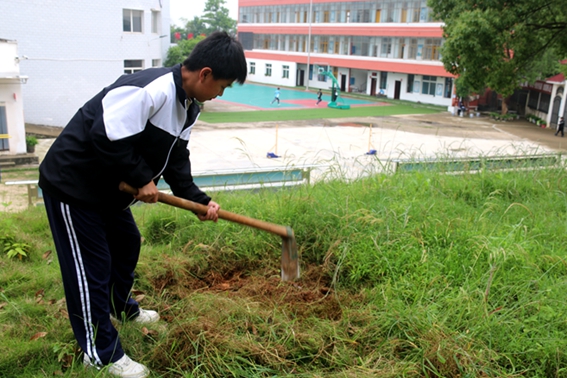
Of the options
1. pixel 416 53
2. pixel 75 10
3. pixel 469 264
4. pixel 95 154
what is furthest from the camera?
pixel 416 53

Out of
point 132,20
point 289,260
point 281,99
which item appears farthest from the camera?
point 281,99

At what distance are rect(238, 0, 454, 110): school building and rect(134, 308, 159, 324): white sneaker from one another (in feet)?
109

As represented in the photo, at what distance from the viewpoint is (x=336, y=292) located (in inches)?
128

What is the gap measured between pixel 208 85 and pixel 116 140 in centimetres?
57

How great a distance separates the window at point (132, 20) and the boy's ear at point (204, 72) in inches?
837

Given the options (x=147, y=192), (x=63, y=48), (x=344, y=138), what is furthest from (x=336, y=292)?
(x=63, y=48)

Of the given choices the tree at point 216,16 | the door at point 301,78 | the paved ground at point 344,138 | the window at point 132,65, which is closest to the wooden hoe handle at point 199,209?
the paved ground at point 344,138

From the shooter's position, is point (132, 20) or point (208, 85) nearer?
point (208, 85)

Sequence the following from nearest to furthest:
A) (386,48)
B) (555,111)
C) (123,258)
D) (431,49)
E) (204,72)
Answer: (204,72)
(123,258)
(555,111)
(431,49)
(386,48)

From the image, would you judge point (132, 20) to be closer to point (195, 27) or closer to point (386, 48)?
point (386, 48)

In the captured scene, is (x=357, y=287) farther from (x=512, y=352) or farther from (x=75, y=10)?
(x=75, y=10)

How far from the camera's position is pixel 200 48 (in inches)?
99.9

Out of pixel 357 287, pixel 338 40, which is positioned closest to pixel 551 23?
pixel 357 287

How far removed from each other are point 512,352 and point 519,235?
140 centimetres
